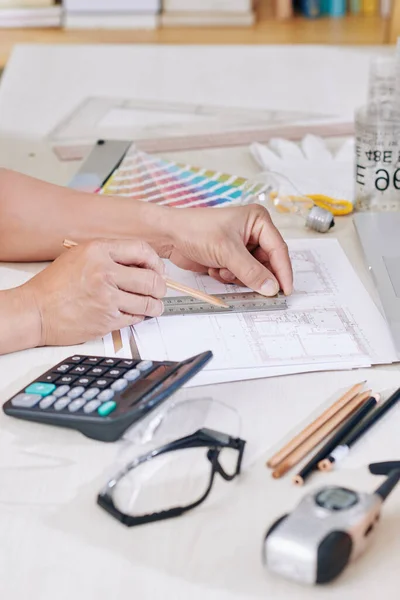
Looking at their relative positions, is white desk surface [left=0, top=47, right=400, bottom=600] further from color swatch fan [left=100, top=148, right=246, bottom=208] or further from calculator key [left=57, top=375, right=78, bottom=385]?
color swatch fan [left=100, top=148, right=246, bottom=208]

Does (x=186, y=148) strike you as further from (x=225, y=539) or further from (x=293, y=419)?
(x=225, y=539)

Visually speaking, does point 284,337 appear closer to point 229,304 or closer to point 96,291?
point 229,304

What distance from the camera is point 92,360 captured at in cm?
86

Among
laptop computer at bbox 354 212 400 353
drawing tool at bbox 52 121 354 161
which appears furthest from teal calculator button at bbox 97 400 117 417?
drawing tool at bbox 52 121 354 161

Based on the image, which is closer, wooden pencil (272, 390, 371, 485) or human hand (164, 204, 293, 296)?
wooden pencil (272, 390, 371, 485)

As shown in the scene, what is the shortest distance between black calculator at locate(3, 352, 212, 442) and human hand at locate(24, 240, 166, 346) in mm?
87

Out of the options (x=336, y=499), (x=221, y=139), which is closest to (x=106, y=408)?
(x=336, y=499)

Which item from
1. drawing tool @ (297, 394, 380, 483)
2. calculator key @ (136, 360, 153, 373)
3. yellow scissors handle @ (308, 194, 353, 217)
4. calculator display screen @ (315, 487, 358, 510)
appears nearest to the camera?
calculator display screen @ (315, 487, 358, 510)

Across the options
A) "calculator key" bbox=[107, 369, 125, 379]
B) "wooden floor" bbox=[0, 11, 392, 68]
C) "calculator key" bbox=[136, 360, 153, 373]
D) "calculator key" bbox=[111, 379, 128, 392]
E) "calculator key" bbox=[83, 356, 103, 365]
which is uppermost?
"calculator key" bbox=[111, 379, 128, 392]

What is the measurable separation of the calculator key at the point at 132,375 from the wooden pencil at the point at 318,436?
16cm

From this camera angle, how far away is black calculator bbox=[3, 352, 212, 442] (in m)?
0.77

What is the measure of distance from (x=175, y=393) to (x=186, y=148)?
828 mm

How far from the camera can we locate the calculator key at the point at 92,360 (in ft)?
2.81

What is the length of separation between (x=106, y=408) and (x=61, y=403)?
49mm
